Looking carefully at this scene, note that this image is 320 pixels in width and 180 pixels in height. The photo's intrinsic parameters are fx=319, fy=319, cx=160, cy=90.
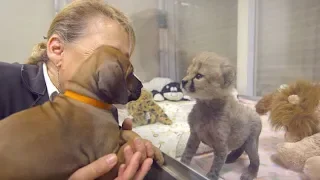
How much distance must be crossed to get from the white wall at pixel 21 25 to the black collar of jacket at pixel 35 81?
1.23 m

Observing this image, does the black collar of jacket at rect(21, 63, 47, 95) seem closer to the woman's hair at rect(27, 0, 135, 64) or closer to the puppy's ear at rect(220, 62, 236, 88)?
the woman's hair at rect(27, 0, 135, 64)

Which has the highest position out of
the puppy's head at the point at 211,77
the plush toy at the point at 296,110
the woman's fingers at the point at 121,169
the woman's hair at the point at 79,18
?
the woman's hair at the point at 79,18

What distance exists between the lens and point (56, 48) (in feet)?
2.96

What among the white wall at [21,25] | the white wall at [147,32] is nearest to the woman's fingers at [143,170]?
the white wall at [147,32]

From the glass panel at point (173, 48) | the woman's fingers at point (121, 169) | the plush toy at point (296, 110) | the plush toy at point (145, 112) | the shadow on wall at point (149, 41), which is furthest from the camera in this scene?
the shadow on wall at point (149, 41)

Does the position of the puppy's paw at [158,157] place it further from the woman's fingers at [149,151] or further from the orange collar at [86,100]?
the orange collar at [86,100]

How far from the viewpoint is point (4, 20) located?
2.24 meters

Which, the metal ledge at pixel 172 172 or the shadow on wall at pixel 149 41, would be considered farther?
the shadow on wall at pixel 149 41

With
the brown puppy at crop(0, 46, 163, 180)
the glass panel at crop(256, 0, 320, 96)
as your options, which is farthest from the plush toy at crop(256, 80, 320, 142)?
the brown puppy at crop(0, 46, 163, 180)

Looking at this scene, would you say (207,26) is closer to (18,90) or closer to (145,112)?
(145,112)

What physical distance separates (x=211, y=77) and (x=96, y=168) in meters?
0.34

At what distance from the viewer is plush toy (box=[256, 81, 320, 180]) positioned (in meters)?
0.80

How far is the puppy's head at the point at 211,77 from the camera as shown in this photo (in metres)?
0.77

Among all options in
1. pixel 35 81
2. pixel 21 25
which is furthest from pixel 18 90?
pixel 21 25
